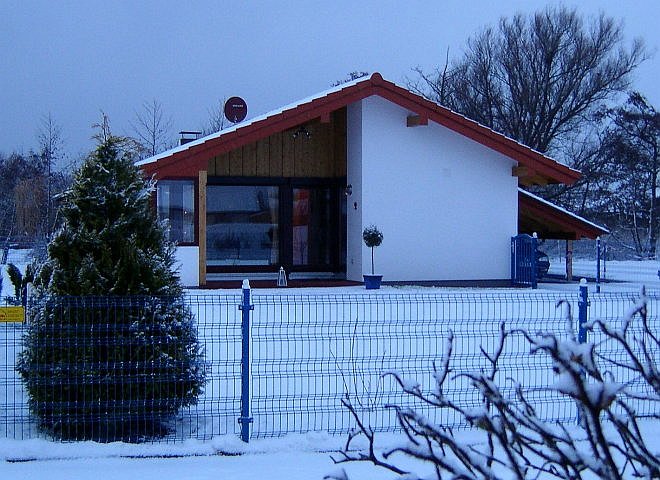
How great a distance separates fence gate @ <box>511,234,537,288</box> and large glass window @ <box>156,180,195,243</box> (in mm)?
7290

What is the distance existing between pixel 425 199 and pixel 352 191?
1660mm

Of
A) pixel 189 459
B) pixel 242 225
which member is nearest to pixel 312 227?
pixel 242 225

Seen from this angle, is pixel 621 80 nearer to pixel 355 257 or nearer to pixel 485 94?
pixel 485 94

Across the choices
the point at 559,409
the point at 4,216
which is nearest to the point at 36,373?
the point at 559,409

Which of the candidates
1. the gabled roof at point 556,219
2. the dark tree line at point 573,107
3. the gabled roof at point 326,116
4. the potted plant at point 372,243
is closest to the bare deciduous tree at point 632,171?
the dark tree line at point 573,107

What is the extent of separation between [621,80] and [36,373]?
3715cm

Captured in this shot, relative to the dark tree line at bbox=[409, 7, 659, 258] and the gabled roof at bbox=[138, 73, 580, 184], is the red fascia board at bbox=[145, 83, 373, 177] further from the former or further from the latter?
the dark tree line at bbox=[409, 7, 659, 258]

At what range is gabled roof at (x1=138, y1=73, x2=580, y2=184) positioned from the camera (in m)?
18.0

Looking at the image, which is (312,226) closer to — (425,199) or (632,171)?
(425,199)

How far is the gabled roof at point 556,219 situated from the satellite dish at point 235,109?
7.38 m

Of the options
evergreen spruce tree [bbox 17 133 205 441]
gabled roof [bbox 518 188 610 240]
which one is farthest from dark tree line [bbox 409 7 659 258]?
evergreen spruce tree [bbox 17 133 205 441]

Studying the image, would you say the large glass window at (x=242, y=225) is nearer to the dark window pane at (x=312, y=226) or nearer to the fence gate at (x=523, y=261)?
the dark window pane at (x=312, y=226)

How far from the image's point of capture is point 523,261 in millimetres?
19984

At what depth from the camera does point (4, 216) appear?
40500 millimetres
